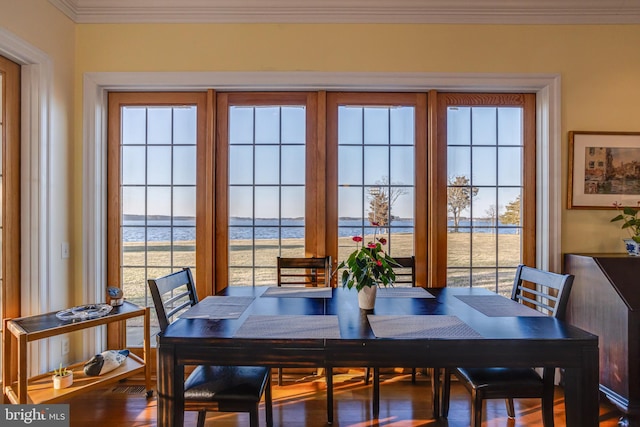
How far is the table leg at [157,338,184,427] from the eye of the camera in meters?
1.36

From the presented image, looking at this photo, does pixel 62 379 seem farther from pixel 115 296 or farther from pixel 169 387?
pixel 169 387

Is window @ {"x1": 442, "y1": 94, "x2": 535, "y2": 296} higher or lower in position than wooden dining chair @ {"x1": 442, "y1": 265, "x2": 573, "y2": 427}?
higher

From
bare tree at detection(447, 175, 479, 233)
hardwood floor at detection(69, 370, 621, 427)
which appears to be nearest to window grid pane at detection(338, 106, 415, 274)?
bare tree at detection(447, 175, 479, 233)

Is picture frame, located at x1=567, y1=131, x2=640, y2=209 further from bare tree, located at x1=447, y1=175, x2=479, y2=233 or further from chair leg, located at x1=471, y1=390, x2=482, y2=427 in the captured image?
chair leg, located at x1=471, y1=390, x2=482, y2=427

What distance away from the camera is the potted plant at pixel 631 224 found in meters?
2.44

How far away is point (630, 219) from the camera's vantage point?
2656mm

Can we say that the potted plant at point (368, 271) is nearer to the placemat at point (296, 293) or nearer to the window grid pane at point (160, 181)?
the placemat at point (296, 293)

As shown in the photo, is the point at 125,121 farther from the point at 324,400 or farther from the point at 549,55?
the point at 549,55

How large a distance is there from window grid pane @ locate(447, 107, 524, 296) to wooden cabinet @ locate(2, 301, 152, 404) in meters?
2.39

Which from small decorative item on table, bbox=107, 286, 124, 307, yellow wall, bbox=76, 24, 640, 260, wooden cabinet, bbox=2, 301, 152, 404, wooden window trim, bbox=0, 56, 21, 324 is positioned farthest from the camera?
yellow wall, bbox=76, 24, 640, 260

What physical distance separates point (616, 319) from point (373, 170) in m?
1.82

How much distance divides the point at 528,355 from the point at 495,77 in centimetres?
214

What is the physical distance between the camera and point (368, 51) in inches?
107

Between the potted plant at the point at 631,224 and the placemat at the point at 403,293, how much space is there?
1.57 m
